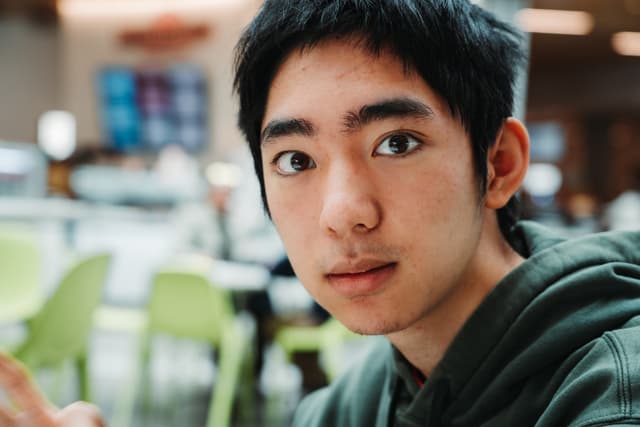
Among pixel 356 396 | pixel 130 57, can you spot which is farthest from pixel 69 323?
pixel 130 57

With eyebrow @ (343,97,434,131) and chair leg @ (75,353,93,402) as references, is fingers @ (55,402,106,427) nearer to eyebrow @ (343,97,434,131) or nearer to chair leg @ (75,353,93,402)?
eyebrow @ (343,97,434,131)

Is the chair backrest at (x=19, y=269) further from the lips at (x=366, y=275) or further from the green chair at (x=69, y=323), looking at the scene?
the lips at (x=366, y=275)

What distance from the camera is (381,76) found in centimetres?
70

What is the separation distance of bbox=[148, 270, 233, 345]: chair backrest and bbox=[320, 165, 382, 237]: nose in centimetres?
217

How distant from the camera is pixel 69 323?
2.44 metres

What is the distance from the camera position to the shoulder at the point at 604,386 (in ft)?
1.78

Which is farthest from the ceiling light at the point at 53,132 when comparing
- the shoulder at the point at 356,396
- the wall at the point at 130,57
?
the shoulder at the point at 356,396

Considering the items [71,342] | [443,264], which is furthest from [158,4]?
[443,264]

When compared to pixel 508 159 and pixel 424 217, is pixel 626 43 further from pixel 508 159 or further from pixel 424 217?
pixel 424 217

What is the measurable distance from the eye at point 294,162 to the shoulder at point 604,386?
0.39m

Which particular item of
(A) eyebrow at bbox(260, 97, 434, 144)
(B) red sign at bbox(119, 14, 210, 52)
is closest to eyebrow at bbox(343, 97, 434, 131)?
(A) eyebrow at bbox(260, 97, 434, 144)

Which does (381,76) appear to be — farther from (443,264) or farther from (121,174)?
(121,174)

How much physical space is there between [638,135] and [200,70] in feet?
24.7

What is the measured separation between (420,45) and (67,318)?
7.16 ft
